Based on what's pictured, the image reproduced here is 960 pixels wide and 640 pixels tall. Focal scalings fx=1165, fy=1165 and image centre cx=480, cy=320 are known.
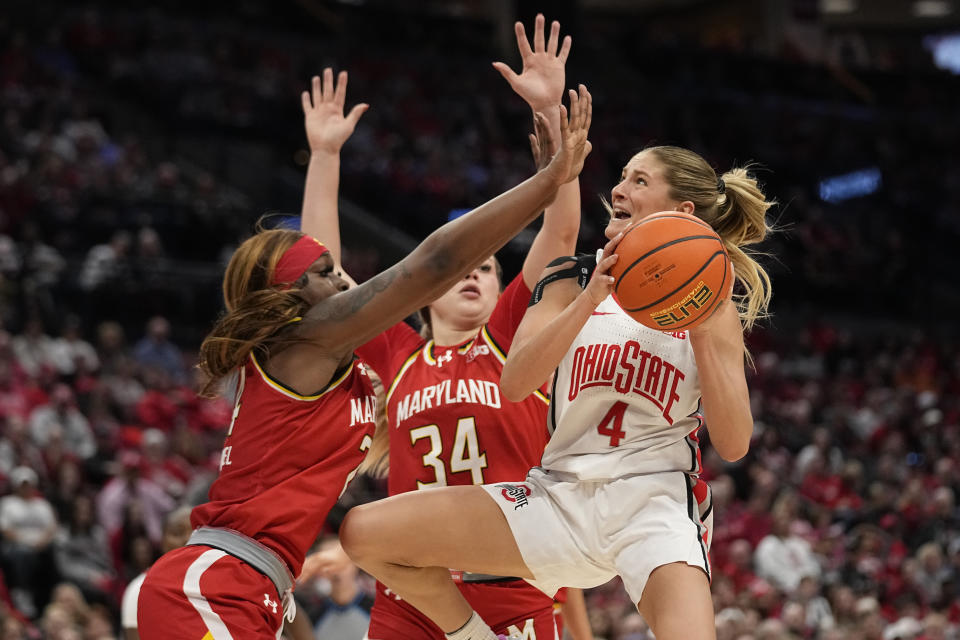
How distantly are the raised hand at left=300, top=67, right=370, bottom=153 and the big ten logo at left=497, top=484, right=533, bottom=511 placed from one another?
172 cm

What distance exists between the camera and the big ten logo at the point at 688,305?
309 centimetres

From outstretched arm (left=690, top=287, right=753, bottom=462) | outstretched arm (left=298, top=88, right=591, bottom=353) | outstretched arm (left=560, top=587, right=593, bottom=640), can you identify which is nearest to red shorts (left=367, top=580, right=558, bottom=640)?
outstretched arm (left=560, top=587, right=593, bottom=640)

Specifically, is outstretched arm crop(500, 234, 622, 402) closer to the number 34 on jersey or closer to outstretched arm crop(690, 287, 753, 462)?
outstretched arm crop(690, 287, 753, 462)

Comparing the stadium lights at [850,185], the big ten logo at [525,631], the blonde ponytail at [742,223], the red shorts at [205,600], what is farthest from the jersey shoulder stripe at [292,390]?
the stadium lights at [850,185]

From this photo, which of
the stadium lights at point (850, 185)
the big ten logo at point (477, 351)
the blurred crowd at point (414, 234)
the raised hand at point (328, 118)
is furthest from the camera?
the stadium lights at point (850, 185)

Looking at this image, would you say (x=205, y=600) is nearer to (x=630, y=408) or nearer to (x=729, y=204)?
(x=630, y=408)

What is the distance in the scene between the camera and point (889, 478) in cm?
1409

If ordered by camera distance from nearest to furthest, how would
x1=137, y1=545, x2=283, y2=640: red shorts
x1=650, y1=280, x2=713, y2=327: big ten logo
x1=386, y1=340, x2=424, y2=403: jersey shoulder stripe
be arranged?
x1=137, y1=545, x2=283, y2=640: red shorts < x1=650, y1=280, x2=713, y2=327: big ten logo < x1=386, y1=340, x2=424, y2=403: jersey shoulder stripe

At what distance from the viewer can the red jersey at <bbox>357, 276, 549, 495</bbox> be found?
3.95m

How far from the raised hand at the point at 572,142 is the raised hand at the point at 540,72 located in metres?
0.30

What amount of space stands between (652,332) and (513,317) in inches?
25.9

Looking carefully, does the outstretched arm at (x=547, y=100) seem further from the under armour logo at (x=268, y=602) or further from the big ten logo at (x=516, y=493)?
the under armour logo at (x=268, y=602)

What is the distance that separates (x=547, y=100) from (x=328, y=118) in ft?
4.55

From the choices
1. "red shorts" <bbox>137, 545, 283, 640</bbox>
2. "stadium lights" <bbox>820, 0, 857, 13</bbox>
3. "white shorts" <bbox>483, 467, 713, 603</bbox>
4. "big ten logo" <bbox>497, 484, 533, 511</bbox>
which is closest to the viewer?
"red shorts" <bbox>137, 545, 283, 640</bbox>
